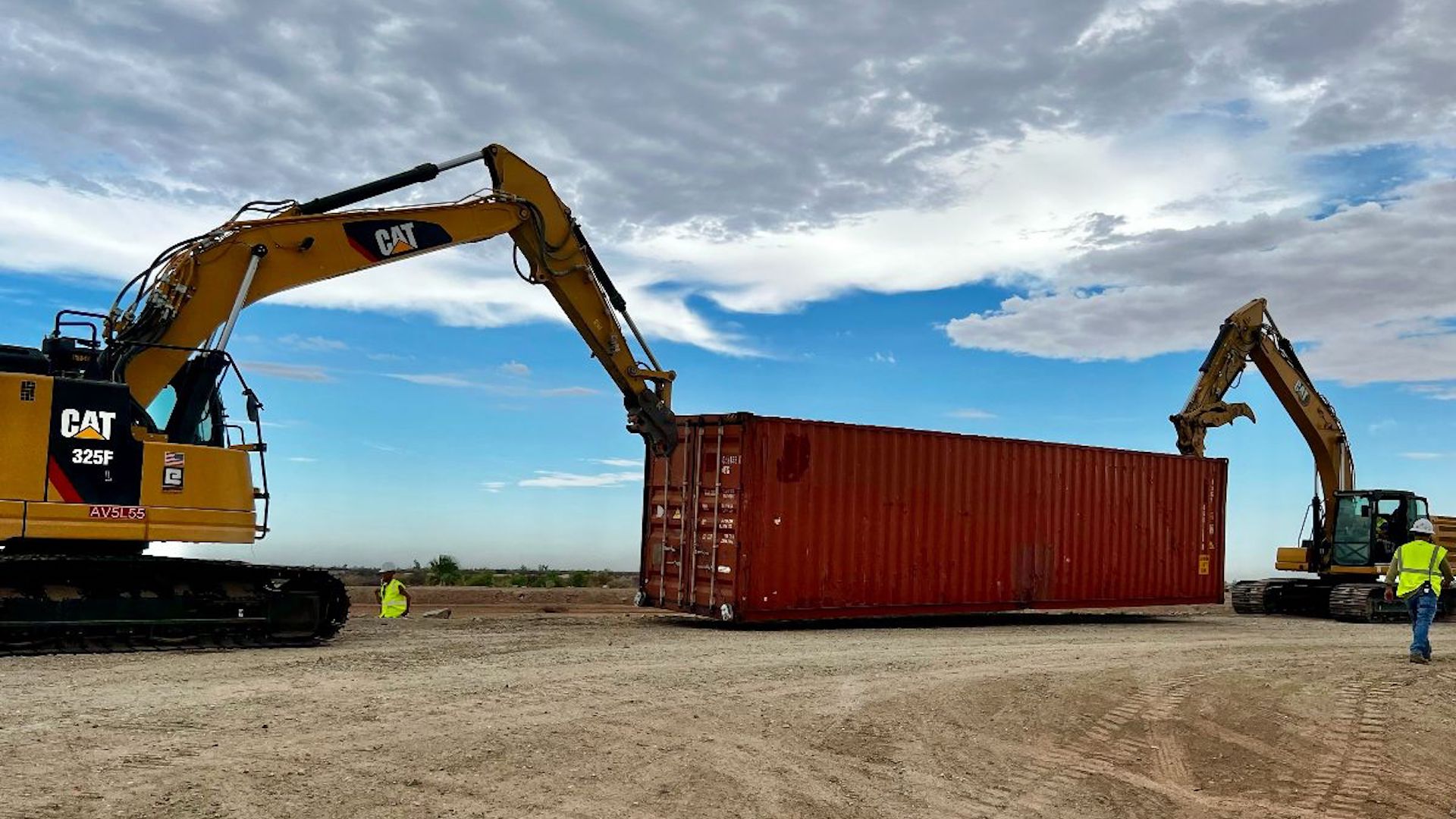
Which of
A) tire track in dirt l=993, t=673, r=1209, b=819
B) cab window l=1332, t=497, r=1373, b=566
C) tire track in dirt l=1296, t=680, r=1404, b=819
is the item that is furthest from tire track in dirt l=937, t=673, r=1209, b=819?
cab window l=1332, t=497, r=1373, b=566

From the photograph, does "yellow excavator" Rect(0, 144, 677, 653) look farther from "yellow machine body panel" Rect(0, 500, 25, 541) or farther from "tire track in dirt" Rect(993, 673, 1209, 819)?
"tire track in dirt" Rect(993, 673, 1209, 819)

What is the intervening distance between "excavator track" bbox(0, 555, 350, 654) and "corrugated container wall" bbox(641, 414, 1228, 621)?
18.1 feet

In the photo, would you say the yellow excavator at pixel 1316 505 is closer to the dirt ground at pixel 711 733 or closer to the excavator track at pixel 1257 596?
the excavator track at pixel 1257 596

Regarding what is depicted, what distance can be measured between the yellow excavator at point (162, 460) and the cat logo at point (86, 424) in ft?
0.04

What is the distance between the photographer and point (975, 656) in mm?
12984

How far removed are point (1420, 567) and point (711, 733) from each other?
382 inches

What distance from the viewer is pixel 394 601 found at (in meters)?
17.8

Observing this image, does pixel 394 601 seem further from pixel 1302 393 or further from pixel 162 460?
pixel 1302 393

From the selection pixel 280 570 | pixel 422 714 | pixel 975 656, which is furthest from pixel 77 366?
pixel 975 656

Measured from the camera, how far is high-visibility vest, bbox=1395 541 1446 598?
532 inches

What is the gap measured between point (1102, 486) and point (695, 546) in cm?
744

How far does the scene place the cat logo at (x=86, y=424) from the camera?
36.7 feet

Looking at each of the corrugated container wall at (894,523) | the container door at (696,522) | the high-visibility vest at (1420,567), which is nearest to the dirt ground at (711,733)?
the high-visibility vest at (1420,567)

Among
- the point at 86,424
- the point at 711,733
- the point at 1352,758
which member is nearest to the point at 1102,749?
the point at 1352,758
